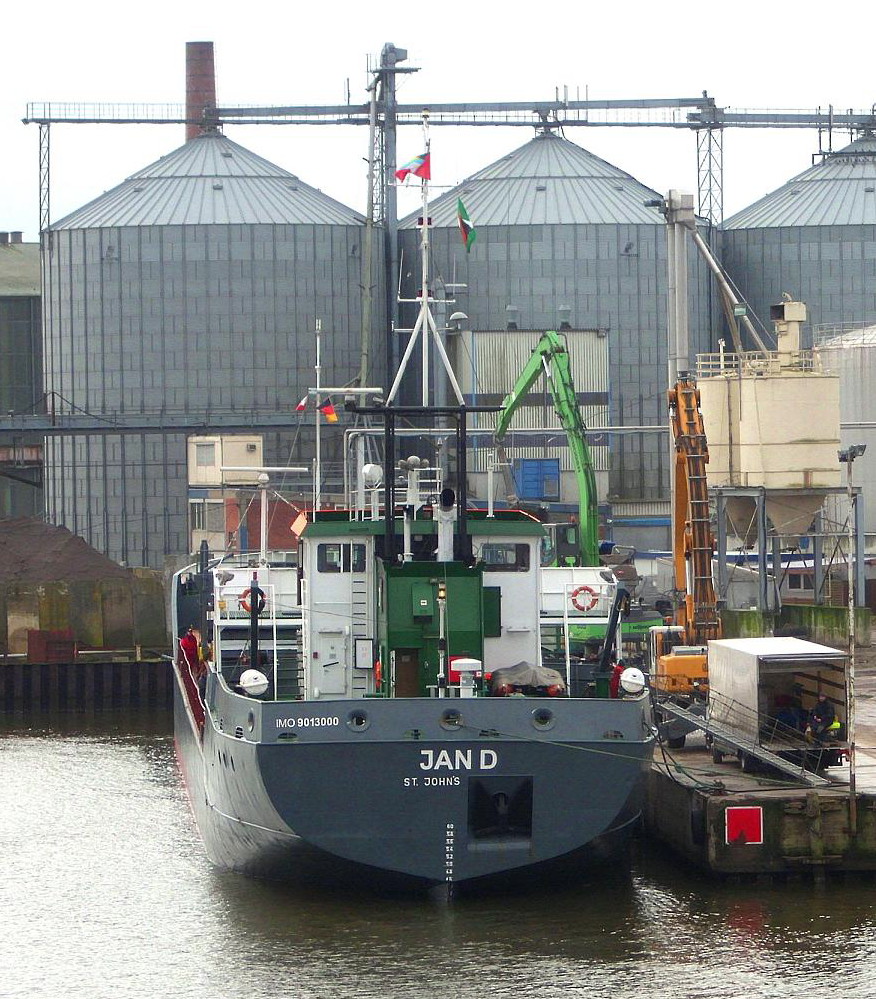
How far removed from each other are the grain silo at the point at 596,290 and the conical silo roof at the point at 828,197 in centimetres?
637

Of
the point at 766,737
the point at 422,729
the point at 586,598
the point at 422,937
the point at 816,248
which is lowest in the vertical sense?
the point at 422,937

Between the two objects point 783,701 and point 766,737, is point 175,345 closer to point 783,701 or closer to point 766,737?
point 783,701

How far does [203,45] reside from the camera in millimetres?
94812

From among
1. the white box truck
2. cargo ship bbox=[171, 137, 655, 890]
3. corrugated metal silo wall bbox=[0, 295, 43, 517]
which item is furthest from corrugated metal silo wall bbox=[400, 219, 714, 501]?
cargo ship bbox=[171, 137, 655, 890]

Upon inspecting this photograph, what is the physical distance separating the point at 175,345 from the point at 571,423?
115 ft

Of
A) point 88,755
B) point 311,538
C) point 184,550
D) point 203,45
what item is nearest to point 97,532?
point 184,550

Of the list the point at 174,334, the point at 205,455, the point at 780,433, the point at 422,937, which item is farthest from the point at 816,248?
the point at 422,937

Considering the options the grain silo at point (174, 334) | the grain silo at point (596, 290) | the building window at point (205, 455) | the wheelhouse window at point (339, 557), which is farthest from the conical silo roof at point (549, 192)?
the wheelhouse window at point (339, 557)

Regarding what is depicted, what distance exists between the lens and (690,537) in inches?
1918

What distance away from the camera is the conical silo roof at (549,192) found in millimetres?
90250

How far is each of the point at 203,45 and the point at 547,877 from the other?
73965 millimetres

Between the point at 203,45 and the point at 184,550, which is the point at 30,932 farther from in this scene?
the point at 203,45

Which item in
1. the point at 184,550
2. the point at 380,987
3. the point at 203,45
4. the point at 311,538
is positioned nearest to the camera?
the point at 380,987

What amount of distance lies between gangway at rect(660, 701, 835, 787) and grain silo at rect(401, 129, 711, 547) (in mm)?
50588
